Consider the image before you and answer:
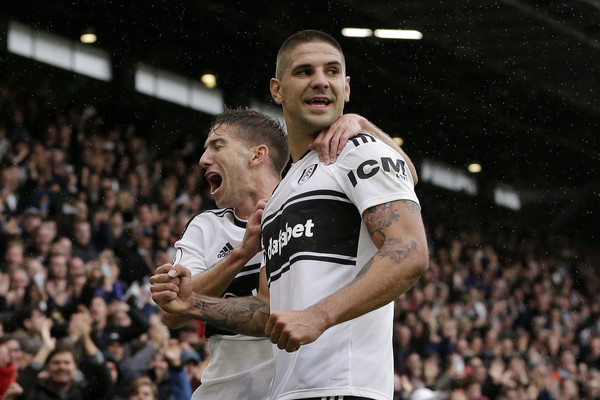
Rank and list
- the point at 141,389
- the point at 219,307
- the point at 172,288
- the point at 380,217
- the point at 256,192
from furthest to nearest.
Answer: the point at 141,389, the point at 256,192, the point at 219,307, the point at 172,288, the point at 380,217

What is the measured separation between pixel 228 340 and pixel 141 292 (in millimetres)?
6245

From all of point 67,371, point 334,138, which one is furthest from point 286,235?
point 67,371

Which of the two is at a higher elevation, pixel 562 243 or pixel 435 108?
pixel 435 108

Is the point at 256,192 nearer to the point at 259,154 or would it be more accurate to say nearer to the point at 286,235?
the point at 259,154

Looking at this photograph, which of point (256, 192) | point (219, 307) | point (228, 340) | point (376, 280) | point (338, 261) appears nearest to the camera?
point (376, 280)

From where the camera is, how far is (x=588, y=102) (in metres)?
20.8

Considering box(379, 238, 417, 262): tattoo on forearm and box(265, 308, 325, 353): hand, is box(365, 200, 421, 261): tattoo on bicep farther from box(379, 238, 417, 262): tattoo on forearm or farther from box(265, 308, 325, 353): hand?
box(265, 308, 325, 353): hand

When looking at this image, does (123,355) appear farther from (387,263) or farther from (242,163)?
(387,263)

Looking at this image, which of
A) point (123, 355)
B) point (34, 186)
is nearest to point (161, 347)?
point (123, 355)

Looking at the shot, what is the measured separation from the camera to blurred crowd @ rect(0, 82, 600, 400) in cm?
803

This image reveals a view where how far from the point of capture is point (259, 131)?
441 cm

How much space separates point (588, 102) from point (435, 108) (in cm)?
330

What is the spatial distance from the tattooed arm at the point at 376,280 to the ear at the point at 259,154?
1467 millimetres

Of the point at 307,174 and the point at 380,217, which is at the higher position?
the point at 307,174
